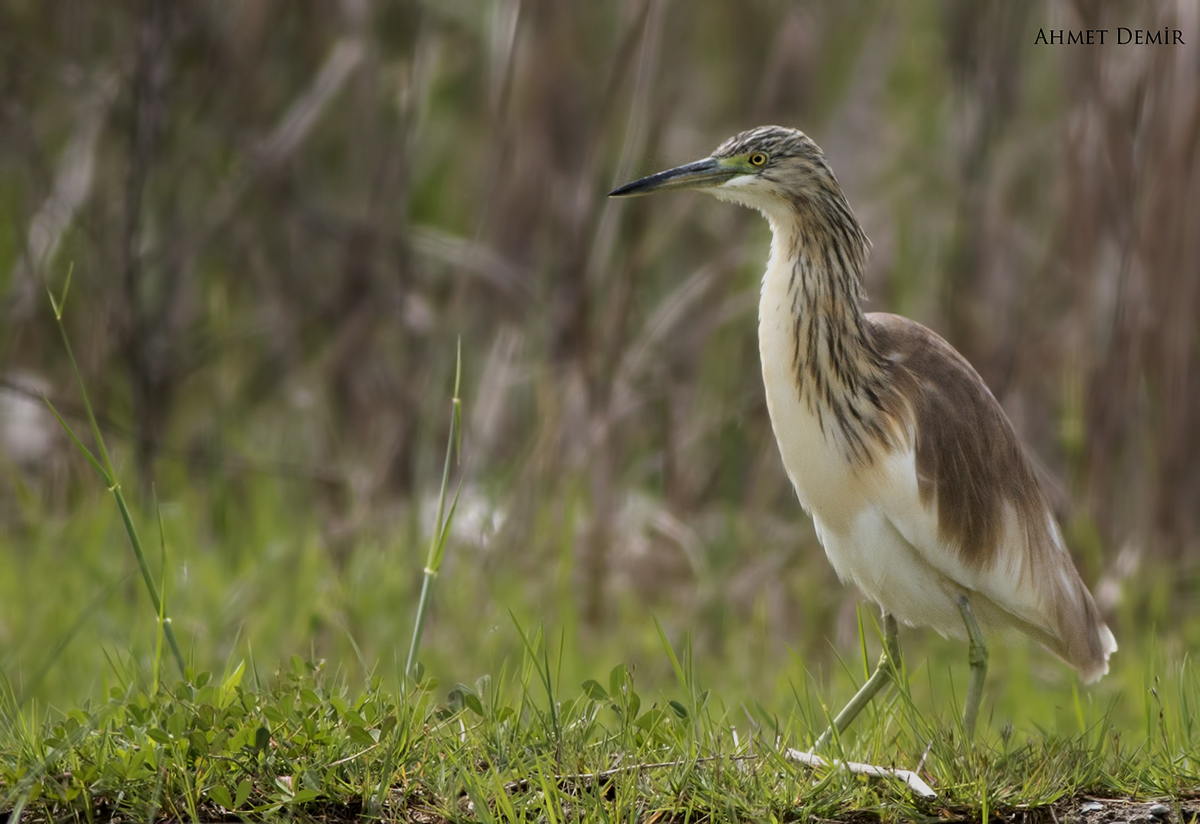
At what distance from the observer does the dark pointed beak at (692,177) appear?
3.76 meters

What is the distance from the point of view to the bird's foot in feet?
8.93

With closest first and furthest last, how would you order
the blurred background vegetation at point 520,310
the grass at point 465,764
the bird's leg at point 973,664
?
the grass at point 465,764 < the bird's leg at point 973,664 < the blurred background vegetation at point 520,310

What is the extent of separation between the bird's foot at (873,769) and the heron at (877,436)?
2.28 ft

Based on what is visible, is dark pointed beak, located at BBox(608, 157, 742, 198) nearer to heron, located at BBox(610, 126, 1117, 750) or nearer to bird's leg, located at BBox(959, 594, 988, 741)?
heron, located at BBox(610, 126, 1117, 750)

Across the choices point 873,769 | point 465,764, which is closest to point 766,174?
point 873,769

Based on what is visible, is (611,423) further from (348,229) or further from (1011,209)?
(1011,209)

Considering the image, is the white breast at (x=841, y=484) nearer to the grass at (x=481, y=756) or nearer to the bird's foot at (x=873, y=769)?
the grass at (x=481, y=756)

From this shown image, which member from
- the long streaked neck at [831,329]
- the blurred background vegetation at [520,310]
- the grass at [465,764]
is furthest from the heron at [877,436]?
the blurred background vegetation at [520,310]

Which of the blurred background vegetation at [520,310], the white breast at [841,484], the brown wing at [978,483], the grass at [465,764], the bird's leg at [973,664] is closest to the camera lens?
the grass at [465,764]

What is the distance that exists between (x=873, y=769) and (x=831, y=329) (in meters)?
1.27

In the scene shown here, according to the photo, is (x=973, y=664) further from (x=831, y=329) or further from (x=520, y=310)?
(x=520, y=310)

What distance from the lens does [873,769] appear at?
2.77 metres

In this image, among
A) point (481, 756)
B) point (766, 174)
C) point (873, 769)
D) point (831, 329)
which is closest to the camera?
point (873, 769)

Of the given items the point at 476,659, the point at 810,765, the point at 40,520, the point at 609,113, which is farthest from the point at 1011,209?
the point at 810,765
